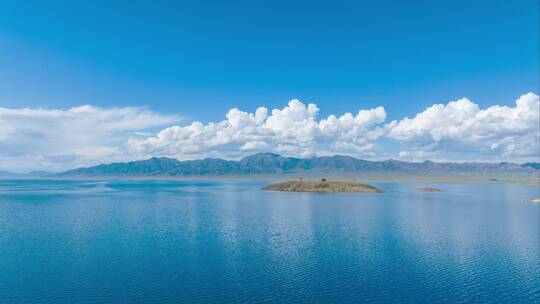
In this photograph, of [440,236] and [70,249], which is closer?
[70,249]

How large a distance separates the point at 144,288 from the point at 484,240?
5526 centimetres

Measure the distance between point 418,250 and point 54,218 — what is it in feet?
259

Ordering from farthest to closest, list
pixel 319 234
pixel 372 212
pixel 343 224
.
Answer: pixel 372 212 < pixel 343 224 < pixel 319 234

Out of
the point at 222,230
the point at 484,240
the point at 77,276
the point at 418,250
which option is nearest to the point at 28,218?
the point at 222,230

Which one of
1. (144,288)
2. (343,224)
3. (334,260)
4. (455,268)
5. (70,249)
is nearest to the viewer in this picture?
(144,288)

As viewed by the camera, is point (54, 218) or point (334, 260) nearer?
point (334, 260)

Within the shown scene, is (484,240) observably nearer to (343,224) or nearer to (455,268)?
(455,268)

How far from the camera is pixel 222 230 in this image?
69.8 m

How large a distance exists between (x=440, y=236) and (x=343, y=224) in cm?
2002

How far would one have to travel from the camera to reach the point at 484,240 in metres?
61.1

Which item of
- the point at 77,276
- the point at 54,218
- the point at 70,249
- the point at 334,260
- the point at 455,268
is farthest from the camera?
the point at 54,218

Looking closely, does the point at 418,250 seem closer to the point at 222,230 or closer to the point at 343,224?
the point at 343,224

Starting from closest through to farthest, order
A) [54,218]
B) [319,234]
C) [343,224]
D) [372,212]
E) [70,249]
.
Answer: [70,249], [319,234], [343,224], [54,218], [372,212]

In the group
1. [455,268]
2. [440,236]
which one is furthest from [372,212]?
[455,268]
